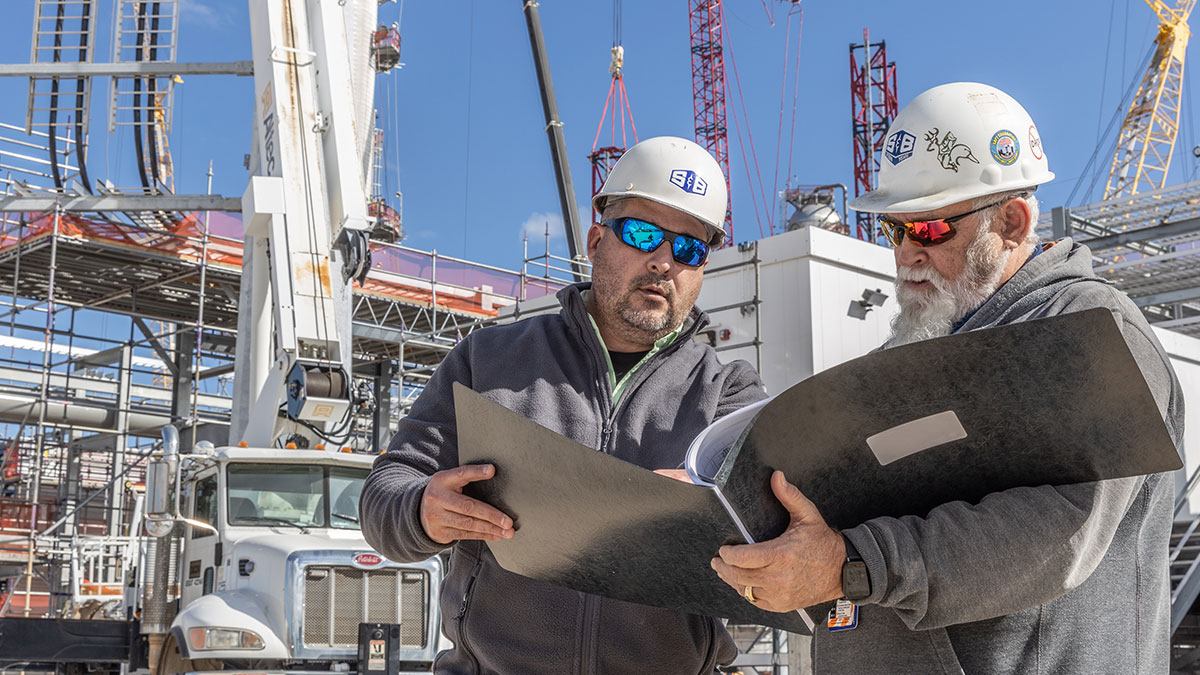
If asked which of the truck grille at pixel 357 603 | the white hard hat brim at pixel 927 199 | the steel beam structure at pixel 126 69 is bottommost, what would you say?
the truck grille at pixel 357 603

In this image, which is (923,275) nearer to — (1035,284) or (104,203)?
(1035,284)

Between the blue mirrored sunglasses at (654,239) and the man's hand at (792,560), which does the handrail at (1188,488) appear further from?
the man's hand at (792,560)

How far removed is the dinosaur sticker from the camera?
2266mm

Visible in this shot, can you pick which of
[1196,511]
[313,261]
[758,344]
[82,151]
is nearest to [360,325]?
[82,151]

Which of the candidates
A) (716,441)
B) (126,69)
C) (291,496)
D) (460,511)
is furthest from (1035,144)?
(126,69)

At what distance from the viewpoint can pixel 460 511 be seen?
7.00 feet

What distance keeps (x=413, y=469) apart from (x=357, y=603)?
546 cm

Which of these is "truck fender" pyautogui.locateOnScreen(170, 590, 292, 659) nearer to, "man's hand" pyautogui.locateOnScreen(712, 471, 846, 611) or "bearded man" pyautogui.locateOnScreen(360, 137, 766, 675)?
"bearded man" pyautogui.locateOnScreen(360, 137, 766, 675)

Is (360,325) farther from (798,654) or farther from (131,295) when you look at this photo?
(798,654)

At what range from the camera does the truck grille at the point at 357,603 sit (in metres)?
7.68

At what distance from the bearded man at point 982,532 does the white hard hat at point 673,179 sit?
57 centimetres

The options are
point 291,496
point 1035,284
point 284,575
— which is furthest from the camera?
point 291,496

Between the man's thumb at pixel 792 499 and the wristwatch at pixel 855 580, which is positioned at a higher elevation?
the man's thumb at pixel 792 499

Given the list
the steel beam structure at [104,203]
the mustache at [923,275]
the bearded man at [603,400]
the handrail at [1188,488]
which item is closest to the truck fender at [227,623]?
the bearded man at [603,400]
